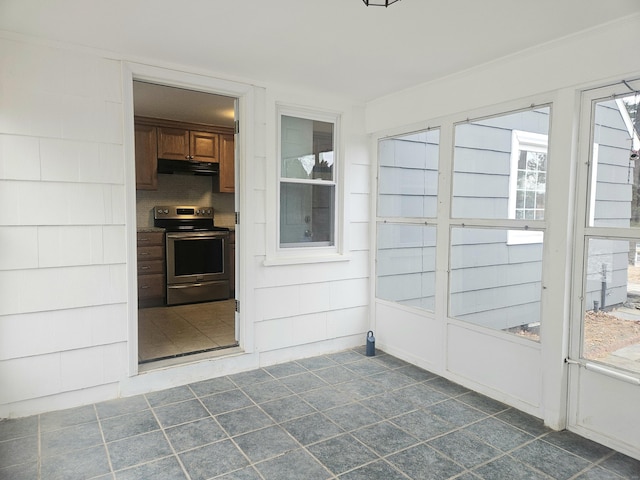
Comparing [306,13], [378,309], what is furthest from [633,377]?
[306,13]

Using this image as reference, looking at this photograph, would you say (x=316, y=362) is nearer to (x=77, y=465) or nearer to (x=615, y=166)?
(x=77, y=465)

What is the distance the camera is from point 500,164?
311cm

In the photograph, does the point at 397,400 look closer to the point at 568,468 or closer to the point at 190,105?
the point at 568,468

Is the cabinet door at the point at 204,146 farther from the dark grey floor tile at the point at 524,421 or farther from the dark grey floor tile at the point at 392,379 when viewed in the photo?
the dark grey floor tile at the point at 524,421

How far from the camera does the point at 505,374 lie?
299 cm

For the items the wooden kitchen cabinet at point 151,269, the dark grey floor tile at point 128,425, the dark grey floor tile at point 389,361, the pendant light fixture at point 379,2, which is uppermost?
the pendant light fixture at point 379,2

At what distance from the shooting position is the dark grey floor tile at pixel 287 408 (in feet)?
9.16

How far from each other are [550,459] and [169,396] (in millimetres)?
2439

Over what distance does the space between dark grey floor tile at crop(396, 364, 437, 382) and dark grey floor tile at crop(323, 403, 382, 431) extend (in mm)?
714

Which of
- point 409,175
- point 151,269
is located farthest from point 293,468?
point 151,269

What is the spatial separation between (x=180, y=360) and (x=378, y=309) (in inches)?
73.3

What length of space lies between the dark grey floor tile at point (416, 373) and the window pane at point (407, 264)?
0.52 meters

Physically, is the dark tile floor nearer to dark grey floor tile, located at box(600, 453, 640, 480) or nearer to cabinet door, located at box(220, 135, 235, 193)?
dark grey floor tile, located at box(600, 453, 640, 480)

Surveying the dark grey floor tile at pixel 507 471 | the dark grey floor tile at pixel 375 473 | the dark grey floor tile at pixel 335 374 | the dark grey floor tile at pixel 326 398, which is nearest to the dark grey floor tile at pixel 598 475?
the dark grey floor tile at pixel 507 471
